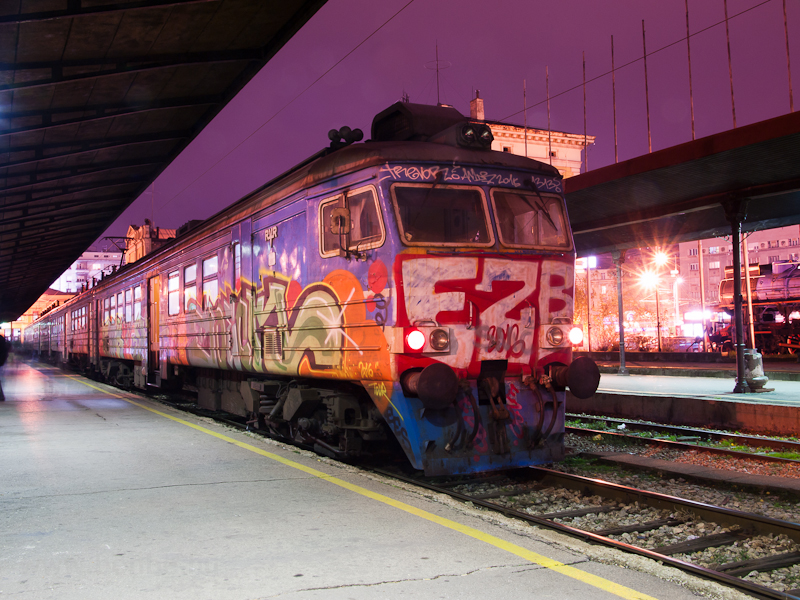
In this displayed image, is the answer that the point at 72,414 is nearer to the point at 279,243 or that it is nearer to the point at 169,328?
the point at 169,328

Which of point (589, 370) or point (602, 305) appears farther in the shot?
point (602, 305)

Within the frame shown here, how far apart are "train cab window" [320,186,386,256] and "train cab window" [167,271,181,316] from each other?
6.96m

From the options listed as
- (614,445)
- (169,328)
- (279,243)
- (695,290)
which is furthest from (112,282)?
(695,290)

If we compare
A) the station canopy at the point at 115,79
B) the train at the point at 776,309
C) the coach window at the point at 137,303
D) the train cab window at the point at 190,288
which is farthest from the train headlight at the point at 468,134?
the train at the point at 776,309

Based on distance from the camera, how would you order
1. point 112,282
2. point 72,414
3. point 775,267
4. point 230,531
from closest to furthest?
1. point 230,531
2. point 72,414
3. point 112,282
4. point 775,267

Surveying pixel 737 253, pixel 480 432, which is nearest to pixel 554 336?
pixel 480 432

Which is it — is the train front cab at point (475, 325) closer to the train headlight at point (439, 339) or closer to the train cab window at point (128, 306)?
the train headlight at point (439, 339)

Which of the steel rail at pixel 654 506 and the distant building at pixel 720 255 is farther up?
the distant building at pixel 720 255

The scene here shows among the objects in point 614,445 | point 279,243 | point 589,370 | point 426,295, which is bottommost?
point 614,445

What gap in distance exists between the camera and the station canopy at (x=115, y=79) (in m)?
9.56

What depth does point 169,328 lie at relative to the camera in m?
13.9

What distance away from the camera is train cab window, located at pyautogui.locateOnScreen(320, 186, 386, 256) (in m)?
6.65

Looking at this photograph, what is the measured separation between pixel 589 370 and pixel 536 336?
2.04 feet

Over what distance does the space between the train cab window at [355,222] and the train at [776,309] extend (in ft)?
93.1
